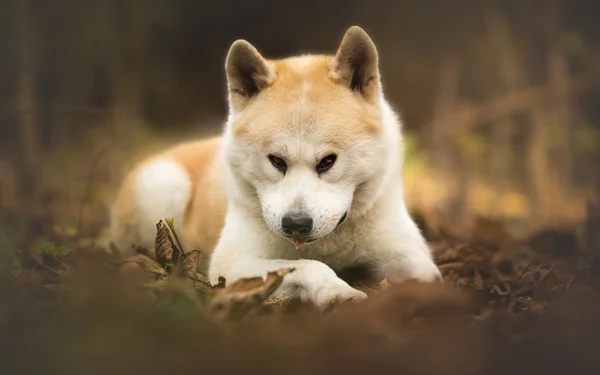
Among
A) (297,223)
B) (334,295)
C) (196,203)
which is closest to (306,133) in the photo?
(297,223)

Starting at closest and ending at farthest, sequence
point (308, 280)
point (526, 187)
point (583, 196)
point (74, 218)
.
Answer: point (308, 280) < point (583, 196) < point (74, 218) < point (526, 187)

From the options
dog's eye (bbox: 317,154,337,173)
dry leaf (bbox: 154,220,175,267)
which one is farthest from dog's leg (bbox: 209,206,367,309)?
dog's eye (bbox: 317,154,337,173)

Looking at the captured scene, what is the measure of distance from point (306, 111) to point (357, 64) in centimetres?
41

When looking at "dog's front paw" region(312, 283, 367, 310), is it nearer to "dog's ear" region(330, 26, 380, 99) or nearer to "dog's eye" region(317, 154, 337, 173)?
"dog's eye" region(317, 154, 337, 173)

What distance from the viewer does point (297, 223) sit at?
289 cm

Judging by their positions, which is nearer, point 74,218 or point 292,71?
point 292,71

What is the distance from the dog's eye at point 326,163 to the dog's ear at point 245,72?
53cm

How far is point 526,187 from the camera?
6.00 meters

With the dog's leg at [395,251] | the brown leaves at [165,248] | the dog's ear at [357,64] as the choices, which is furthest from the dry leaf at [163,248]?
the dog's ear at [357,64]

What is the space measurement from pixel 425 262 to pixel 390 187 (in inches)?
16.3

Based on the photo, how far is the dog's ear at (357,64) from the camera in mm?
3172

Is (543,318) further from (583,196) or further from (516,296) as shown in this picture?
(583,196)

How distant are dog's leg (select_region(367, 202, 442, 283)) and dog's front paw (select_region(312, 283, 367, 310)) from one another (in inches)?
23.6

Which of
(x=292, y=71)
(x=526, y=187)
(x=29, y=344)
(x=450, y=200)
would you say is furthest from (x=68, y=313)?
(x=450, y=200)
